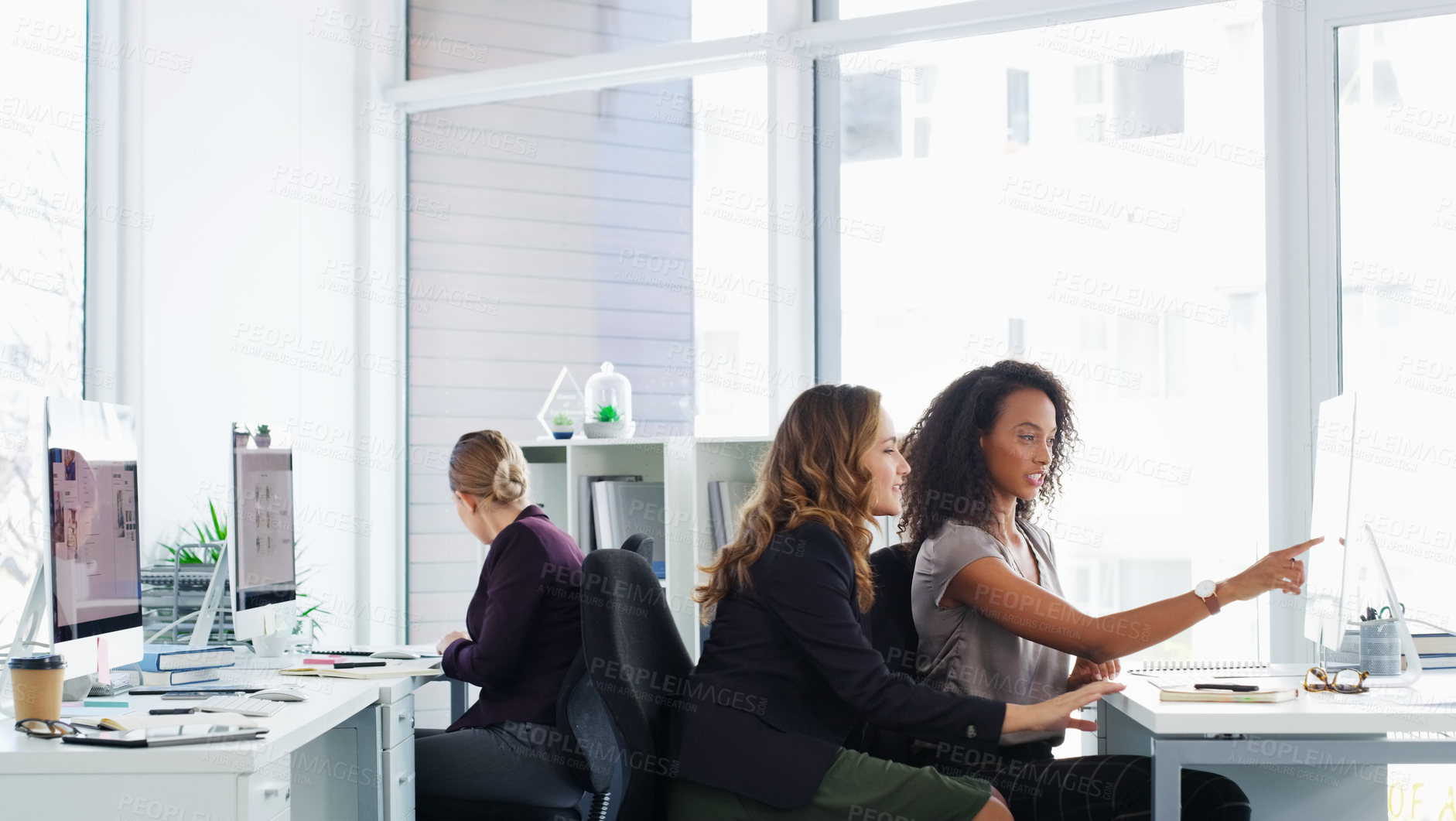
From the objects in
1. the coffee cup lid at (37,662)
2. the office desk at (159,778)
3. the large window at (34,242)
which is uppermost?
the large window at (34,242)

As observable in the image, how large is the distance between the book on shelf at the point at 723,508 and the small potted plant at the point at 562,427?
0.54 meters

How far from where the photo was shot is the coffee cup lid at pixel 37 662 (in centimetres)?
204

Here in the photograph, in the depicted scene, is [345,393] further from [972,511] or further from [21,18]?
[972,511]

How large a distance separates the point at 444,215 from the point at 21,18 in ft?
5.74

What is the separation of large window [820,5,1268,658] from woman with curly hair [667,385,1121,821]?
6.13 feet

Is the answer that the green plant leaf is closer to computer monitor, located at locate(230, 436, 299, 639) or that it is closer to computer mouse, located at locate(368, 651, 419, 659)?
computer monitor, located at locate(230, 436, 299, 639)

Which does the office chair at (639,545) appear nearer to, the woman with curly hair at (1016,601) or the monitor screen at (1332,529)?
the woman with curly hair at (1016,601)

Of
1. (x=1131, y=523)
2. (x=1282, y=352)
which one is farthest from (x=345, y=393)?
(x=1282, y=352)

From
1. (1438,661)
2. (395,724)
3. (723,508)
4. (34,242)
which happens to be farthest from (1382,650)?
(34,242)

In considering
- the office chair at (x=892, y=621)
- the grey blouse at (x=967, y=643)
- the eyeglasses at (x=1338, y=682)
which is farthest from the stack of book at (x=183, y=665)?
the eyeglasses at (x=1338, y=682)

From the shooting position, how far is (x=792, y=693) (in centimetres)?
211

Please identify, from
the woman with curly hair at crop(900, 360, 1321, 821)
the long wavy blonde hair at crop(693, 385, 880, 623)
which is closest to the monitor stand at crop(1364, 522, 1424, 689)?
the woman with curly hair at crop(900, 360, 1321, 821)

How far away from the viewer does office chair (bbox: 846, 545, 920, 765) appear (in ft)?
7.86

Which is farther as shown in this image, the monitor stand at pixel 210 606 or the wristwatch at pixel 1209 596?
the monitor stand at pixel 210 606
